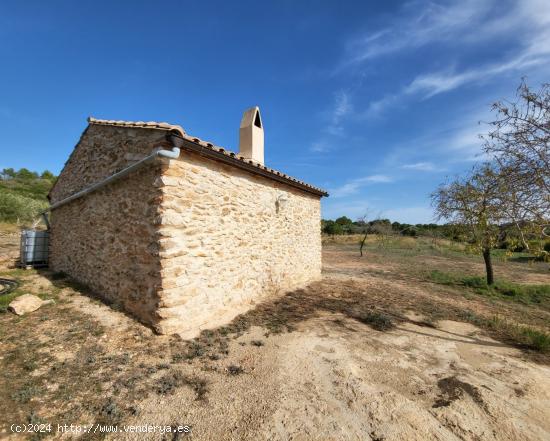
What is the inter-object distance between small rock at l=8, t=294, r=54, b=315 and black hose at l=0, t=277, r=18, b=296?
1.11 m

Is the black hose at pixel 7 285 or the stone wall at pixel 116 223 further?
the black hose at pixel 7 285

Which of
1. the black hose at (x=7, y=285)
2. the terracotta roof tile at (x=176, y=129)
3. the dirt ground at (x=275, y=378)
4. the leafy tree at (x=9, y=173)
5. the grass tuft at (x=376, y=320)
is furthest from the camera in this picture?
the leafy tree at (x=9, y=173)

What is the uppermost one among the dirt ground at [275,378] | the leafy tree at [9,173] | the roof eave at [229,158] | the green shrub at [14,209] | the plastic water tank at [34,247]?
the leafy tree at [9,173]

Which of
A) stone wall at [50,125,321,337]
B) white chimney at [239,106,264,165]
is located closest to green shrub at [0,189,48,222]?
stone wall at [50,125,321,337]

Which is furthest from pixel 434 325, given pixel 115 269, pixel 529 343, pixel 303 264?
pixel 115 269

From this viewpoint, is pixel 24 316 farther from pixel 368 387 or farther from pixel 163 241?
pixel 368 387

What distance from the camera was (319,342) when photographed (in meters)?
4.40

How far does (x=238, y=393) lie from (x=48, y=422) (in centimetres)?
189

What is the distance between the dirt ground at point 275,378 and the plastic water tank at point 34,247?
201 inches

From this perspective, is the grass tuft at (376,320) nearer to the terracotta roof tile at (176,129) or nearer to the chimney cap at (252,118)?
the terracotta roof tile at (176,129)

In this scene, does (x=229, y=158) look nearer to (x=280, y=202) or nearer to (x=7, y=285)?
(x=280, y=202)

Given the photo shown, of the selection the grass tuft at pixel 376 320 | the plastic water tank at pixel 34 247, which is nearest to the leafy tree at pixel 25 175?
the plastic water tank at pixel 34 247

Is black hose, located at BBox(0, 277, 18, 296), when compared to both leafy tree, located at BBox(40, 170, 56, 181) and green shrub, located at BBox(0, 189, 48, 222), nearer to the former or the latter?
green shrub, located at BBox(0, 189, 48, 222)

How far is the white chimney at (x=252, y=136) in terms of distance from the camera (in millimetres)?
8047
